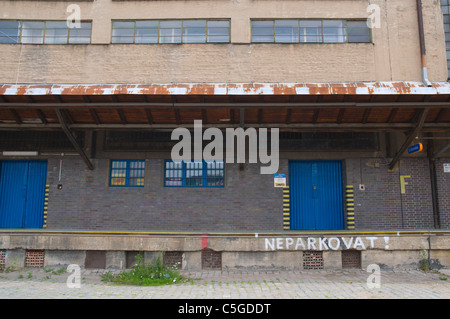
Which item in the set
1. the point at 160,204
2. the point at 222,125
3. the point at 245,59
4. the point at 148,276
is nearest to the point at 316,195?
the point at 222,125

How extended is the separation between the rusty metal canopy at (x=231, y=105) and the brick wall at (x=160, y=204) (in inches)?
86.4

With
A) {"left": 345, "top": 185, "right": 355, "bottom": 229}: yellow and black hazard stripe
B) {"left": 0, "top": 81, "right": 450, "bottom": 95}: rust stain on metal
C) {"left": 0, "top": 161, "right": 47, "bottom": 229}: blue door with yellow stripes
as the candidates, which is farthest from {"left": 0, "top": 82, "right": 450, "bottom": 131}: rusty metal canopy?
{"left": 345, "top": 185, "right": 355, "bottom": 229}: yellow and black hazard stripe

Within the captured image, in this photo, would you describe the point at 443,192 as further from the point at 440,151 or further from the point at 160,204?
the point at 160,204

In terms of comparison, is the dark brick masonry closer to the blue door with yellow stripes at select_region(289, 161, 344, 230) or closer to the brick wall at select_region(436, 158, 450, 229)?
the brick wall at select_region(436, 158, 450, 229)

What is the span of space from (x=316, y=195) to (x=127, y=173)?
7508 mm

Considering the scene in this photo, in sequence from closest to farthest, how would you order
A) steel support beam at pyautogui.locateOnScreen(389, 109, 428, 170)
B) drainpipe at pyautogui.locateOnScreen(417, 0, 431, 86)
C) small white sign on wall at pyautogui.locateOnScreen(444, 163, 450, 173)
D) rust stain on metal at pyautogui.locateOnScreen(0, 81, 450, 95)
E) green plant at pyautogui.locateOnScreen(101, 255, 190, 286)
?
green plant at pyautogui.locateOnScreen(101, 255, 190, 286) < rust stain on metal at pyautogui.locateOnScreen(0, 81, 450, 95) < steel support beam at pyautogui.locateOnScreen(389, 109, 428, 170) < drainpipe at pyautogui.locateOnScreen(417, 0, 431, 86) < small white sign on wall at pyautogui.locateOnScreen(444, 163, 450, 173)

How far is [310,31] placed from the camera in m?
11.6

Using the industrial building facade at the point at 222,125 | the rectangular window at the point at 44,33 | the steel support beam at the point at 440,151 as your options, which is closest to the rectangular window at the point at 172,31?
the industrial building facade at the point at 222,125

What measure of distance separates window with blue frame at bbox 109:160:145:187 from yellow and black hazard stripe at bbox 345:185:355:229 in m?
7.94

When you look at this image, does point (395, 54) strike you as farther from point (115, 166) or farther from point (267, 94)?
point (115, 166)

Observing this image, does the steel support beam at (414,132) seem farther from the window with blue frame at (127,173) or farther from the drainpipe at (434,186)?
the window with blue frame at (127,173)

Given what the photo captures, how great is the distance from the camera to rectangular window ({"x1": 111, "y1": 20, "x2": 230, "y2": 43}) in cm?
1160

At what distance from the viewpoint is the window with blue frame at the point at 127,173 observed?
39.5 ft

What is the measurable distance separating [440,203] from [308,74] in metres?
7.00
